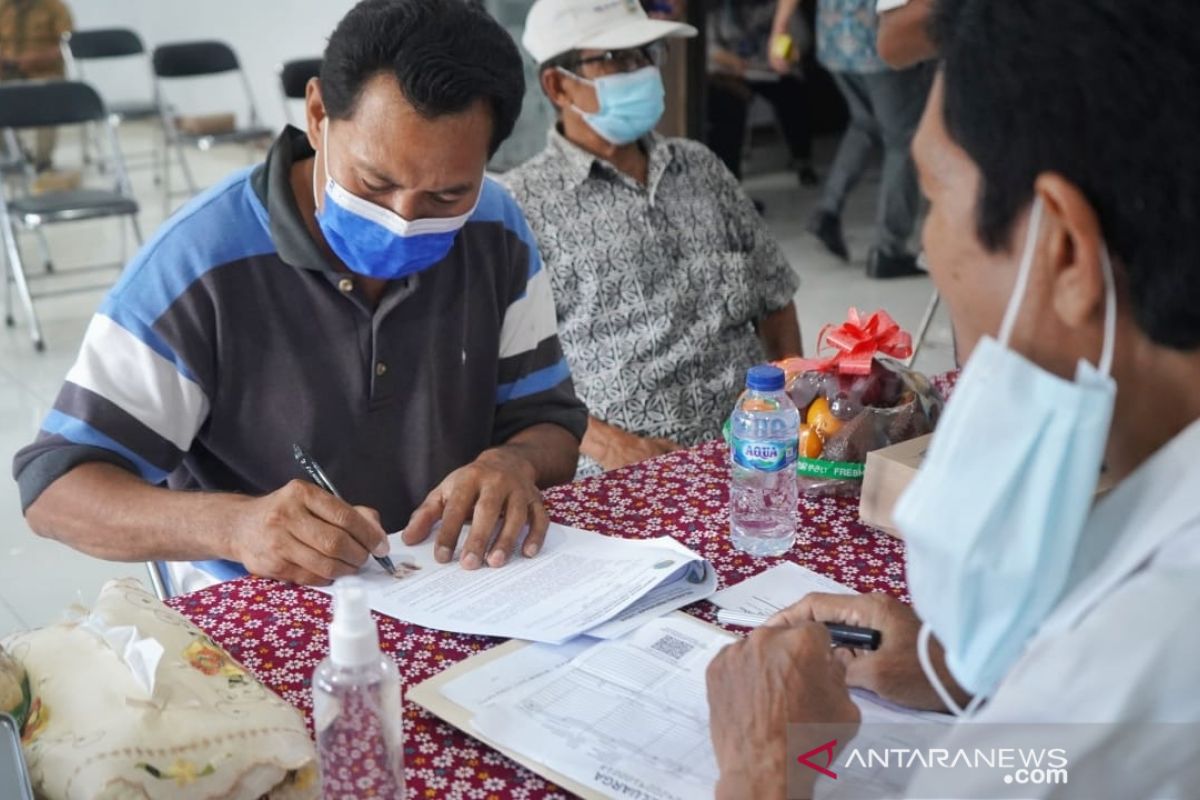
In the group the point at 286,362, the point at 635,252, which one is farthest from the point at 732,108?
the point at 286,362

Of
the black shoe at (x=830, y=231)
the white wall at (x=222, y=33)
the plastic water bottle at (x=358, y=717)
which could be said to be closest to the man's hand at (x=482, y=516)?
the plastic water bottle at (x=358, y=717)

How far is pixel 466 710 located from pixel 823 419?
68 centimetres

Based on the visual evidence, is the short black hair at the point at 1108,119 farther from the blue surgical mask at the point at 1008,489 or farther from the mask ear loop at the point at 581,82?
the mask ear loop at the point at 581,82

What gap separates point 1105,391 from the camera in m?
0.76

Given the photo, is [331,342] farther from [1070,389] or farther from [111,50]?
[111,50]

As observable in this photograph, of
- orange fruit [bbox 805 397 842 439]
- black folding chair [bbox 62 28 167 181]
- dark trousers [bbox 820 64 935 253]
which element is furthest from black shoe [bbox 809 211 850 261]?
orange fruit [bbox 805 397 842 439]

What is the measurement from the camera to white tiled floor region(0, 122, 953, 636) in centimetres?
283

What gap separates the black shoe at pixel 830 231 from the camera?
18.1ft

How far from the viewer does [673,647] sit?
114cm

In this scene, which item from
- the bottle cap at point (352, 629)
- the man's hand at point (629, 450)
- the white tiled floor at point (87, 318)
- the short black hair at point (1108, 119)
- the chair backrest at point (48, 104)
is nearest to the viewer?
the short black hair at point (1108, 119)

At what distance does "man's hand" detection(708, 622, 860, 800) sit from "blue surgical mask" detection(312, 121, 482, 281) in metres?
0.75

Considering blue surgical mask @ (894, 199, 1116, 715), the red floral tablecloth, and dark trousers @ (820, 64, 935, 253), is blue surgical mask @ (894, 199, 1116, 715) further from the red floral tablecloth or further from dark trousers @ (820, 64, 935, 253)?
dark trousers @ (820, 64, 935, 253)

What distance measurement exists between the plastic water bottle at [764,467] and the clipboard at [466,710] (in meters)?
0.36

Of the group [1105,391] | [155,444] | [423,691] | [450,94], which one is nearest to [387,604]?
[423,691]
